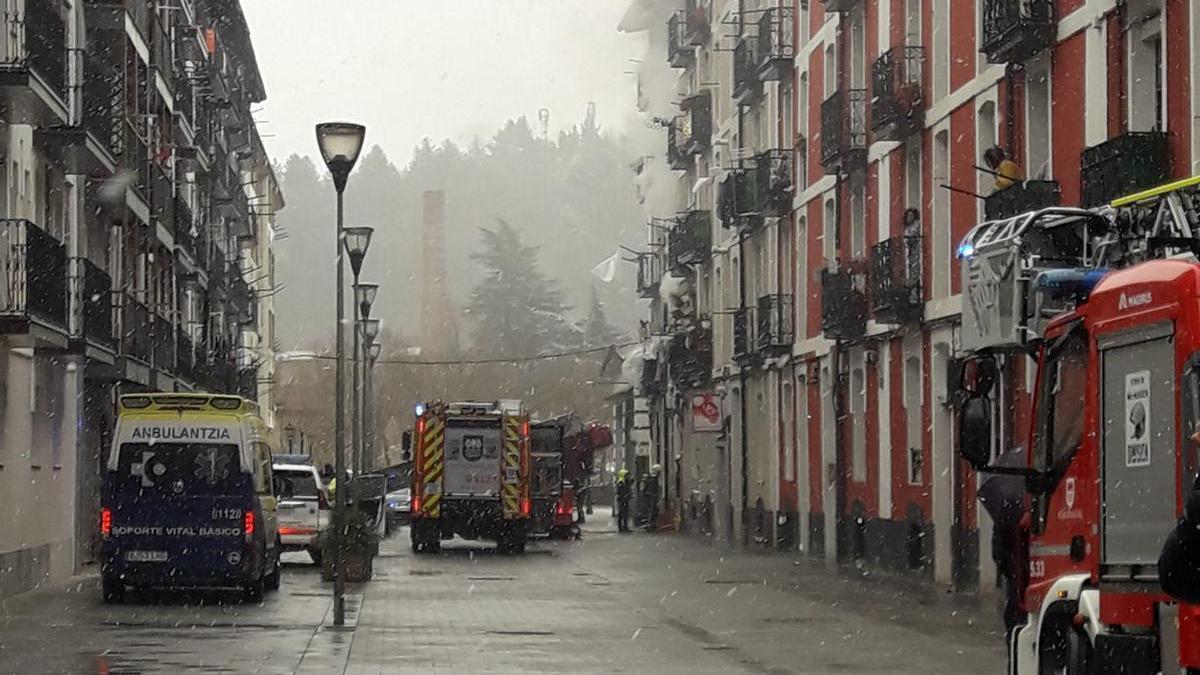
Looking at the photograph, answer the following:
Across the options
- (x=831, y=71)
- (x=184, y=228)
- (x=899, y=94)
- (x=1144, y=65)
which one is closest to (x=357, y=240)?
(x=899, y=94)

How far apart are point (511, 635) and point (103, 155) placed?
14.2m

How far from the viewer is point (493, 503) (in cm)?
4478

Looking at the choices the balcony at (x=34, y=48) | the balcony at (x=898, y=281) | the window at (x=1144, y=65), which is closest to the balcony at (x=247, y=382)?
the balcony at (x=898, y=281)

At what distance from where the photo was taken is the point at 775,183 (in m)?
45.8

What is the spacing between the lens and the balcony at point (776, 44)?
45750 millimetres

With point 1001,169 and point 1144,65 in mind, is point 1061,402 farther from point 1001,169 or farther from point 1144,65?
point 1001,169

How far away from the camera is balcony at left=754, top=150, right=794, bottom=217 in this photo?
45.7 m

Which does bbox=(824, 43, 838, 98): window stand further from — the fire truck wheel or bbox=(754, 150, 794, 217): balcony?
the fire truck wheel

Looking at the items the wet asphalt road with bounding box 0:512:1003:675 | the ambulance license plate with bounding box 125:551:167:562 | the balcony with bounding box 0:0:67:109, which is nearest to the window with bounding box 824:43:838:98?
the wet asphalt road with bounding box 0:512:1003:675

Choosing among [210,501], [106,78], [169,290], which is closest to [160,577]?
[210,501]

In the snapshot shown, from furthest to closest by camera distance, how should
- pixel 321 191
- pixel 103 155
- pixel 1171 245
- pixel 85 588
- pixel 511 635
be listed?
pixel 321 191
pixel 103 155
pixel 85 588
pixel 511 635
pixel 1171 245

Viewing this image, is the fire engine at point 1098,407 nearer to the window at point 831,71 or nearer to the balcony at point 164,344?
the window at point 831,71

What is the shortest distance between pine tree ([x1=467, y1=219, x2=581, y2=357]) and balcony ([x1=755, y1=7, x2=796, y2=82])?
74356mm

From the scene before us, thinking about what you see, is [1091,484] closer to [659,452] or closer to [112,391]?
[112,391]
